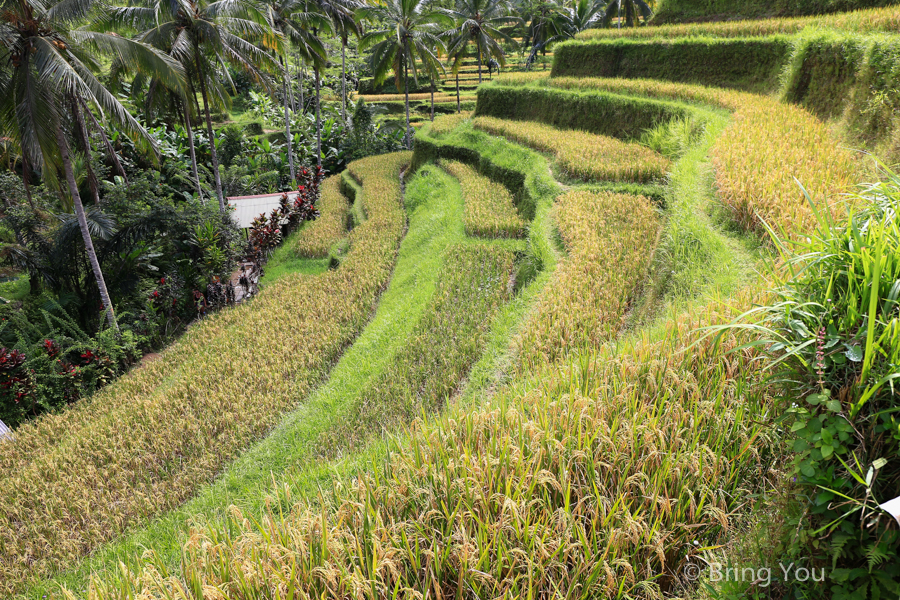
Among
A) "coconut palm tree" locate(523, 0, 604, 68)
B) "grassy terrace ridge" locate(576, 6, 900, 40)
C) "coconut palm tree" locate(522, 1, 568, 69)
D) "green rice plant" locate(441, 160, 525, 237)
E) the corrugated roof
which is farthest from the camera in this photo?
"coconut palm tree" locate(522, 1, 568, 69)

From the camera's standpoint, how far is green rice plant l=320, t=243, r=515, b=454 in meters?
5.38

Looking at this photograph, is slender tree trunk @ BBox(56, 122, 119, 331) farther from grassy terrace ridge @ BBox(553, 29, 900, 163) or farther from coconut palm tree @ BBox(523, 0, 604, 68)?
coconut palm tree @ BBox(523, 0, 604, 68)

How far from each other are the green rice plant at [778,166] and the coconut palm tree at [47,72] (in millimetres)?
9724

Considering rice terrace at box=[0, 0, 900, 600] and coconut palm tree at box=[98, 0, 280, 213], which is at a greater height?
coconut palm tree at box=[98, 0, 280, 213]

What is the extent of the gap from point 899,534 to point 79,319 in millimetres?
13741

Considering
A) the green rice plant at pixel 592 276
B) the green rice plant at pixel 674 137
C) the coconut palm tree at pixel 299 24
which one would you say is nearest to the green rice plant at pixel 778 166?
the green rice plant at pixel 674 137

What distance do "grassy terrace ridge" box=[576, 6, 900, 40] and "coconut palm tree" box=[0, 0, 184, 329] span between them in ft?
45.2

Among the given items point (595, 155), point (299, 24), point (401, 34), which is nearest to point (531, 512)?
point (595, 155)

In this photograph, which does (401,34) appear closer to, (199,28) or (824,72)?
(199,28)

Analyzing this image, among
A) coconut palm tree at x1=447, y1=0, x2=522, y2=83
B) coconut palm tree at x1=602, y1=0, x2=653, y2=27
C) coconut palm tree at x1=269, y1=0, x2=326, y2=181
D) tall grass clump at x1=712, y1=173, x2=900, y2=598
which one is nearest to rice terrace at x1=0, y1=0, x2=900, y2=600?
tall grass clump at x1=712, y1=173, x2=900, y2=598

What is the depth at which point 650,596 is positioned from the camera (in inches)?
87.4

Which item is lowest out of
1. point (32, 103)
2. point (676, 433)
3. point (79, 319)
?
point (79, 319)

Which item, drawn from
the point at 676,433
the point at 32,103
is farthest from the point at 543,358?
the point at 32,103

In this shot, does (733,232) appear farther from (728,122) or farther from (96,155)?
(96,155)
